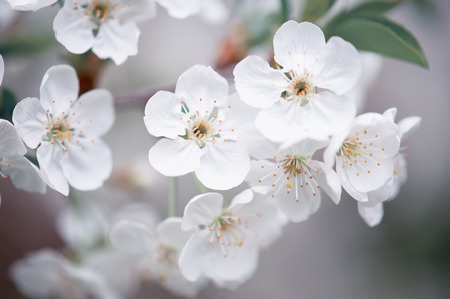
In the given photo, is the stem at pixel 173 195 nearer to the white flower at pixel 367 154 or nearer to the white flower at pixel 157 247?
the white flower at pixel 157 247

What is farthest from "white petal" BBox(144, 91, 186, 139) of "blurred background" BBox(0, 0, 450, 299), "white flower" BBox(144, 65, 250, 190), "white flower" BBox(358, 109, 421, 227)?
"blurred background" BBox(0, 0, 450, 299)

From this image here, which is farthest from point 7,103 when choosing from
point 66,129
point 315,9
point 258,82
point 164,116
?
point 315,9

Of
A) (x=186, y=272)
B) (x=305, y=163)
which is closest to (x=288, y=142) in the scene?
(x=305, y=163)

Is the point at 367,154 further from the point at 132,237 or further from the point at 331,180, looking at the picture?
the point at 132,237

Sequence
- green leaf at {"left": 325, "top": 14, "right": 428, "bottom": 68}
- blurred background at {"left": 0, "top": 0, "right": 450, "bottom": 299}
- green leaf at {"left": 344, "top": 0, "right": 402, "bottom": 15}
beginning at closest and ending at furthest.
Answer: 1. green leaf at {"left": 325, "top": 14, "right": 428, "bottom": 68}
2. green leaf at {"left": 344, "top": 0, "right": 402, "bottom": 15}
3. blurred background at {"left": 0, "top": 0, "right": 450, "bottom": 299}

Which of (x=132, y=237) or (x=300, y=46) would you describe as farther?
(x=132, y=237)

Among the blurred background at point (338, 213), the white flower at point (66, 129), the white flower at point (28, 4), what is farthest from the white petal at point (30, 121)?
the blurred background at point (338, 213)

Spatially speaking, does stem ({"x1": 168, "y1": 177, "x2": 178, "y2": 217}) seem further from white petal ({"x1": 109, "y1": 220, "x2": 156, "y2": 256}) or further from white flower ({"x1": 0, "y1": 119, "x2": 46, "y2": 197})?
white flower ({"x1": 0, "y1": 119, "x2": 46, "y2": 197})
